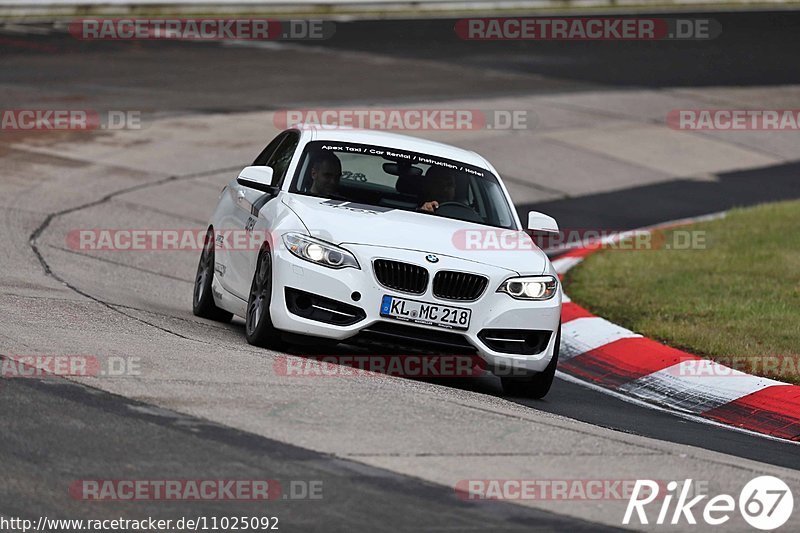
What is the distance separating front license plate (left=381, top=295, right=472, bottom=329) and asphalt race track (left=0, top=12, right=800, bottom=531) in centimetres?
48

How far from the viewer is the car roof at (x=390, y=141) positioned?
10695mm

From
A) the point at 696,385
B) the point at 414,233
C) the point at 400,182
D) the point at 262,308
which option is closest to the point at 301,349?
the point at 262,308

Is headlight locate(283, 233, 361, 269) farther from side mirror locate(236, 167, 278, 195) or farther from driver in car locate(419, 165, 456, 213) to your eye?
driver in car locate(419, 165, 456, 213)

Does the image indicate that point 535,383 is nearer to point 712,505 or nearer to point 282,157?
point 282,157

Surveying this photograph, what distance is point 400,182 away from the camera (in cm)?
1043

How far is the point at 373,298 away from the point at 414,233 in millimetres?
619

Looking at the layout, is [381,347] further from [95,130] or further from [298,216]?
[95,130]

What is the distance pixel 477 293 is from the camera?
918 centimetres

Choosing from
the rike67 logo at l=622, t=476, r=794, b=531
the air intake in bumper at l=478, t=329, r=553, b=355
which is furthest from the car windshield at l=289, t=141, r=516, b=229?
the rike67 logo at l=622, t=476, r=794, b=531

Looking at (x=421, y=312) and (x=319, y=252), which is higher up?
(x=319, y=252)

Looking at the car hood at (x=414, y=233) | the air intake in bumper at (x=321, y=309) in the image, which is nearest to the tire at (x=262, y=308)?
the air intake in bumper at (x=321, y=309)

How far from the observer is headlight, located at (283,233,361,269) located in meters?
9.02

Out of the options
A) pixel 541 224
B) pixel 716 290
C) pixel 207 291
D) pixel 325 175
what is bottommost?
pixel 716 290

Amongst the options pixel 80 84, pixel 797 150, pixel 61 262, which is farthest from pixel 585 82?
pixel 61 262
